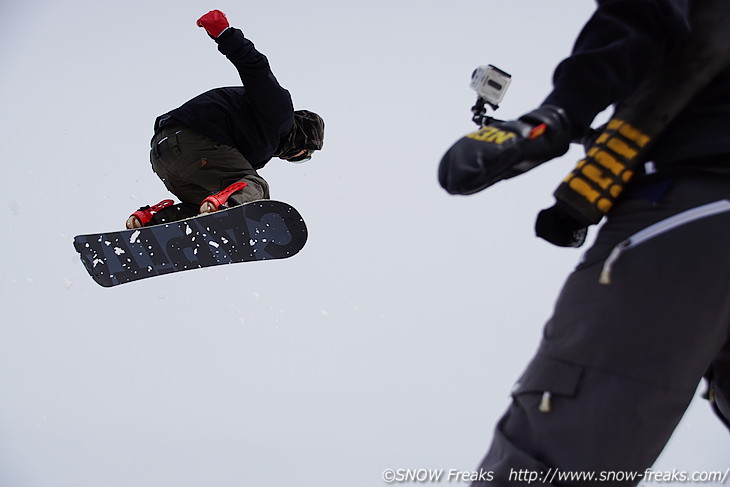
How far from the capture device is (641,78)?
0.84m

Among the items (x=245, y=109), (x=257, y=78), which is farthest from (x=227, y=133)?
(x=257, y=78)

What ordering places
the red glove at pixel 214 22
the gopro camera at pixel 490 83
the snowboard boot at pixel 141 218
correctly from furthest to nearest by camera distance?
the snowboard boot at pixel 141 218 < the red glove at pixel 214 22 < the gopro camera at pixel 490 83

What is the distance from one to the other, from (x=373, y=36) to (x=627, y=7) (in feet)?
12.4

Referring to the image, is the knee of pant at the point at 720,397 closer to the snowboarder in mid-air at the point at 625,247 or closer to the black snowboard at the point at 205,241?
the snowboarder in mid-air at the point at 625,247

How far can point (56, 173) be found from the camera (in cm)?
414

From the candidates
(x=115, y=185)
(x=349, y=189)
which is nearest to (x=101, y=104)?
(x=115, y=185)

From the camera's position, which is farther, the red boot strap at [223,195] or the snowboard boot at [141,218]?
the snowboard boot at [141,218]

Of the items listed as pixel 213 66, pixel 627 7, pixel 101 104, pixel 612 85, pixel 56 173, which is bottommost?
pixel 56 173

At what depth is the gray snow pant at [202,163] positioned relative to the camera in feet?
7.57

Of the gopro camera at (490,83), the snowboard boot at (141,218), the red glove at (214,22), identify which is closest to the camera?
the gopro camera at (490,83)

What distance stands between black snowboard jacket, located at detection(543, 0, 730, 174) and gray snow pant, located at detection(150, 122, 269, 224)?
158 cm

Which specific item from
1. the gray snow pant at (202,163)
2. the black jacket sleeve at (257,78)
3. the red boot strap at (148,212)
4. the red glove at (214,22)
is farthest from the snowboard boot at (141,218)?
the red glove at (214,22)

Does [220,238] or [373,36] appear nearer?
[220,238]

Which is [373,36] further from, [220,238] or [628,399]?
[628,399]
